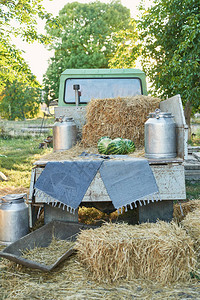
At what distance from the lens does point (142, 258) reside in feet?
8.83

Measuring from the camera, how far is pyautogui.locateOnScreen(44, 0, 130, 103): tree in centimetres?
2683

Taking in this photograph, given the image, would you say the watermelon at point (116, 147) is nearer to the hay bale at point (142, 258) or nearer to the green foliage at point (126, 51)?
the hay bale at point (142, 258)

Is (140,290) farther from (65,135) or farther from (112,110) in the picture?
(112,110)

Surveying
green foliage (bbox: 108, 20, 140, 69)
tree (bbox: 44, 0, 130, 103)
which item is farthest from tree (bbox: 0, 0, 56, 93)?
tree (bbox: 44, 0, 130, 103)

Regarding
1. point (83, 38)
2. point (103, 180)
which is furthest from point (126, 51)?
point (83, 38)

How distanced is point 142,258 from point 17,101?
37.7 metres

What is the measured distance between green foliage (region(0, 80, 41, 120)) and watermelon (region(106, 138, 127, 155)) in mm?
33910

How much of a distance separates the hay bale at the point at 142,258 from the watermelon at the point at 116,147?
1598mm

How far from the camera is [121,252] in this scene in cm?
270

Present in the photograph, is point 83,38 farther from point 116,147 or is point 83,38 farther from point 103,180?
point 103,180

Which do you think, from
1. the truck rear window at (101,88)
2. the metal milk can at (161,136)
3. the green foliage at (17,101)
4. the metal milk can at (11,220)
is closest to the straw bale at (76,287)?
the metal milk can at (11,220)

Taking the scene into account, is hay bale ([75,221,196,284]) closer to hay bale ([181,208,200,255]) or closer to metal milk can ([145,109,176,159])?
hay bale ([181,208,200,255])

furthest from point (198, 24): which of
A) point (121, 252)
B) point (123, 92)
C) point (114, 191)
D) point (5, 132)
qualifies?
point (5, 132)

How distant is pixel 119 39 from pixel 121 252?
1207cm
